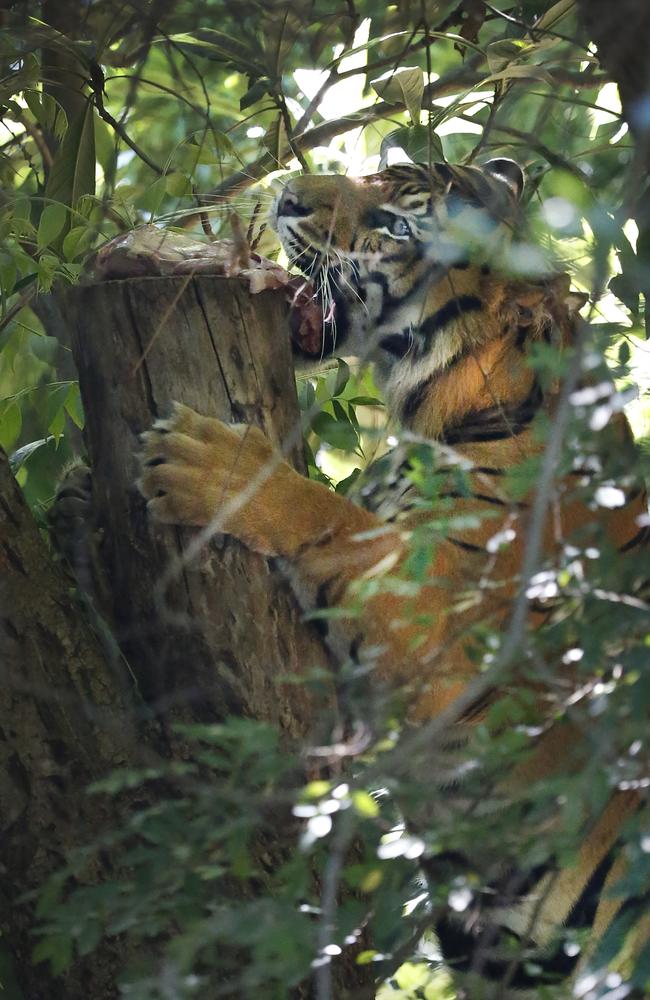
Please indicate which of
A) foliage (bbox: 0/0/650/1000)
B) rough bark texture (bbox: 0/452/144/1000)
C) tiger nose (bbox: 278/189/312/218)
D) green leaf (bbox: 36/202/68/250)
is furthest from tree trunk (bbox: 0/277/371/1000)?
tiger nose (bbox: 278/189/312/218)

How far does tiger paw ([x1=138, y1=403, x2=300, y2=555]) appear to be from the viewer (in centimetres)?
263

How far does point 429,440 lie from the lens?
2.43 metres

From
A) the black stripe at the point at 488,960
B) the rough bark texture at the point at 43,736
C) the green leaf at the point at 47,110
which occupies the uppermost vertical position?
the green leaf at the point at 47,110

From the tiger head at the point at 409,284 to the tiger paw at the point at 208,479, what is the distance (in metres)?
0.63

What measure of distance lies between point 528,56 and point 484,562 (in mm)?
1562

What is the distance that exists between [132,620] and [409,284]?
49.5 inches

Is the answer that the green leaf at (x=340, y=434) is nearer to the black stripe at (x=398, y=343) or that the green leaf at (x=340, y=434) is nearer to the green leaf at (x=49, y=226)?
the black stripe at (x=398, y=343)

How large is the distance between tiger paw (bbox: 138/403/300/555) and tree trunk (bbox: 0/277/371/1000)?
4 centimetres

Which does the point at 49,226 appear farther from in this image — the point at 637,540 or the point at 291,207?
the point at 637,540

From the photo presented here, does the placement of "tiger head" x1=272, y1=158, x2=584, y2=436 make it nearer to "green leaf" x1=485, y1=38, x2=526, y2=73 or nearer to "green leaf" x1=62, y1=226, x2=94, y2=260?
"green leaf" x1=485, y1=38, x2=526, y2=73

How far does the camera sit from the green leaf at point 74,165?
3.74 meters

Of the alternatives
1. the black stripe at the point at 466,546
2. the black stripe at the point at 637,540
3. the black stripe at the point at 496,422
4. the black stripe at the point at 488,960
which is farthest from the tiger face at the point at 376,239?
the black stripe at the point at 488,960

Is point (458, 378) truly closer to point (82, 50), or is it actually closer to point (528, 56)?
point (528, 56)

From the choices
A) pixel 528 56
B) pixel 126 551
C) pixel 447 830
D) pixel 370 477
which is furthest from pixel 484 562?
pixel 528 56
